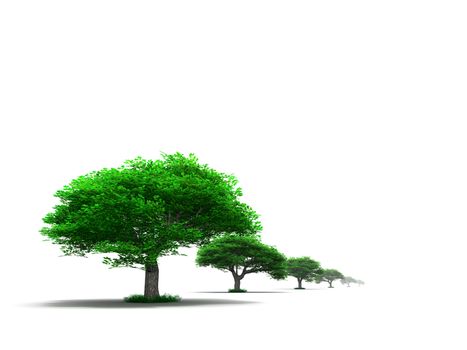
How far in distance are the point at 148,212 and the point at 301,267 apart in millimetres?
71772

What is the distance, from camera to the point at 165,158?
4188cm

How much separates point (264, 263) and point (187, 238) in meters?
32.2

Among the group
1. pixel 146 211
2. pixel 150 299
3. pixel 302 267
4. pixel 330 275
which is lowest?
pixel 150 299

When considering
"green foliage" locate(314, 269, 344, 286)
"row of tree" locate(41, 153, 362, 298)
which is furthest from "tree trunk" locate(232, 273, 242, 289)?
"green foliage" locate(314, 269, 344, 286)

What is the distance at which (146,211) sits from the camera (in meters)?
35.1

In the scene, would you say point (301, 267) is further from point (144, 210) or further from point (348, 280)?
point (144, 210)

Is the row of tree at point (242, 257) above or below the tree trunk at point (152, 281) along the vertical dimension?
above

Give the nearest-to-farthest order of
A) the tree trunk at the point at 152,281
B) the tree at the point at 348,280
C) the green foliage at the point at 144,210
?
the green foliage at the point at 144,210 → the tree trunk at the point at 152,281 → the tree at the point at 348,280

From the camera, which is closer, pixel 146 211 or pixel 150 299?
pixel 146 211

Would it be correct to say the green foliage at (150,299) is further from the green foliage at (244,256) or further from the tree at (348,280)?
the tree at (348,280)

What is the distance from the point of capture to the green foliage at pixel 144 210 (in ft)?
116

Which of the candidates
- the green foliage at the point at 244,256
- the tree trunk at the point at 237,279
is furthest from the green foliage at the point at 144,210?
the tree trunk at the point at 237,279

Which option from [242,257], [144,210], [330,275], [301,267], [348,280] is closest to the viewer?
[144,210]

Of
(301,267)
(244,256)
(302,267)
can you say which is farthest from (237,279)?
(302,267)
